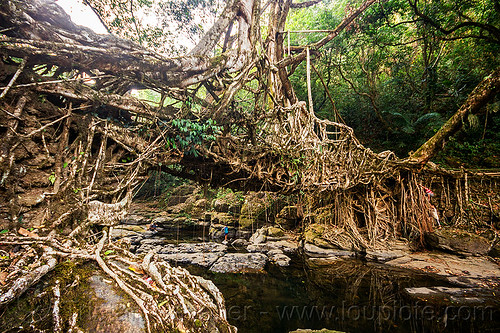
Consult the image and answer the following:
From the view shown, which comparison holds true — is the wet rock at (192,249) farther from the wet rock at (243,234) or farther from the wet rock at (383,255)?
the wet rock at (383,255)

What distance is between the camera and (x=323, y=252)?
20.1ft

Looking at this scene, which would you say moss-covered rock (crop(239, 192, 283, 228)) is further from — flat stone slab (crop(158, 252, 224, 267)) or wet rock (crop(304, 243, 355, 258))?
flat stone slab (crop(158, 252, 224, 267))

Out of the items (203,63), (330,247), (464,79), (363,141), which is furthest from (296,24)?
(330,247)

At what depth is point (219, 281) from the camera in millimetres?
4375

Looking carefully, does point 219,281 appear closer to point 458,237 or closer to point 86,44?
point 86,44

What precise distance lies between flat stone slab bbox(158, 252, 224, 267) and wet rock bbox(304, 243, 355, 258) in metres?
2.56

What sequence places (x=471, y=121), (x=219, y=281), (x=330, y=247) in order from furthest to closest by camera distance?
(x=330, y=247)
(x=471, y=121)
(x=219, y=281)

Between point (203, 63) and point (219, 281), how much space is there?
4.08 meters

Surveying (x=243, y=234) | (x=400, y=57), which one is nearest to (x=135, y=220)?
(x=243, y=234)

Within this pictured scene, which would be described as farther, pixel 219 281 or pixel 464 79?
pixel 464 79

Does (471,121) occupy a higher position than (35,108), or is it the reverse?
(471,121)

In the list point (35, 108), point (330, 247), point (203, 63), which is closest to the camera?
point (35, 108)

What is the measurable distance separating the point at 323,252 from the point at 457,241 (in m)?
3.12

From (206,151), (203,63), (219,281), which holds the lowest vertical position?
(219,281)
